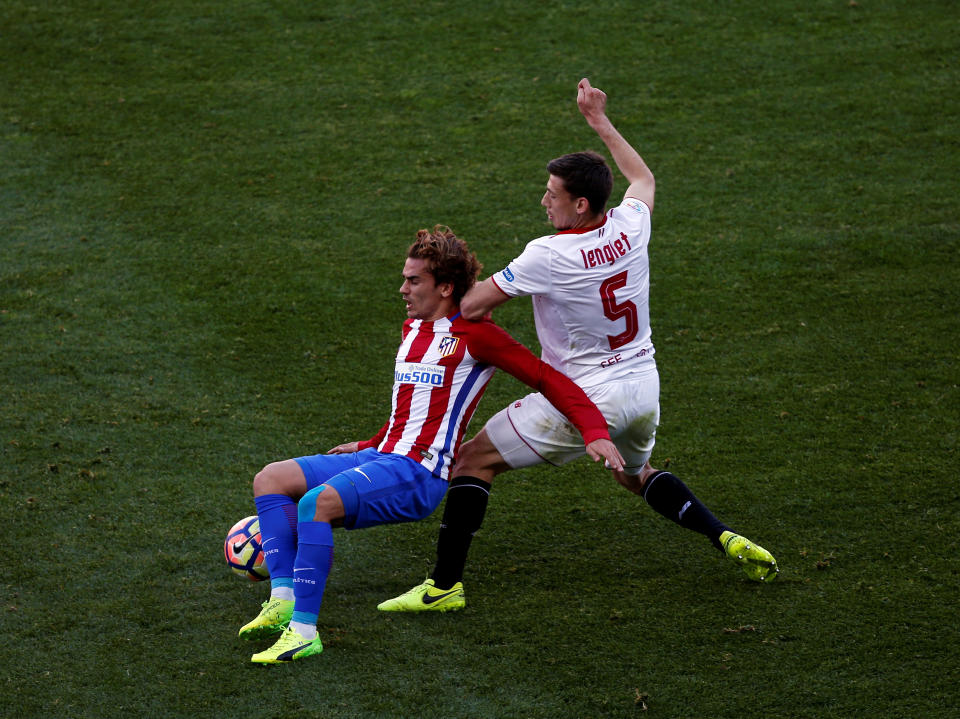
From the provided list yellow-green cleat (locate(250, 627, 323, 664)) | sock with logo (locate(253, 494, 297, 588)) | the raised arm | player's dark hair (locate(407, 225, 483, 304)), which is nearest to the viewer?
yellow-green cleat (locate(250, 627, 323, 664))

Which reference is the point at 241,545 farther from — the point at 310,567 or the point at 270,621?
the point at 310,567

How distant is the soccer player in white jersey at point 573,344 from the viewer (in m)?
4.48

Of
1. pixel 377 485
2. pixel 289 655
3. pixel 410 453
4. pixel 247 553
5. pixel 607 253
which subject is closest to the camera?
pixel 289 655

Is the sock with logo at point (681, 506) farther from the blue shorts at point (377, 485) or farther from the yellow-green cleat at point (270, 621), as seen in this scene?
the yellow-green cleat at point (270, 621)

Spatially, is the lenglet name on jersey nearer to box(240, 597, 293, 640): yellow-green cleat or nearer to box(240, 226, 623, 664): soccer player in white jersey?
box(240, 226, 623, 664): soccer player in white jersey

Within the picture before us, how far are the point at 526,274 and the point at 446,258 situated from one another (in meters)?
0.34

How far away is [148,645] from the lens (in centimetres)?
436

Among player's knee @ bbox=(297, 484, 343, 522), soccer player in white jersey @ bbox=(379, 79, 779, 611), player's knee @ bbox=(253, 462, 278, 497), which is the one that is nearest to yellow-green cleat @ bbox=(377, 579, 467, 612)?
soccer player in white jersey @ bbox=(379, 79, 779, 611)

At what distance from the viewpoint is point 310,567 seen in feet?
13.7

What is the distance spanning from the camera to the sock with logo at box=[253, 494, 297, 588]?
4.39m

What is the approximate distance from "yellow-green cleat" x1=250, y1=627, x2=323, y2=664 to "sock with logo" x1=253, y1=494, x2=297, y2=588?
279mm

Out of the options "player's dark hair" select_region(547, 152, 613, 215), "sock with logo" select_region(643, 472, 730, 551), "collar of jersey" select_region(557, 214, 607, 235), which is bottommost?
"sock with logo" select_region(643, 472, 730, 551)

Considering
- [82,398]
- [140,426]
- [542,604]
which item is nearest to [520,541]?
[542,604]

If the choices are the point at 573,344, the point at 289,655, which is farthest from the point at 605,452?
the point at 289,655
